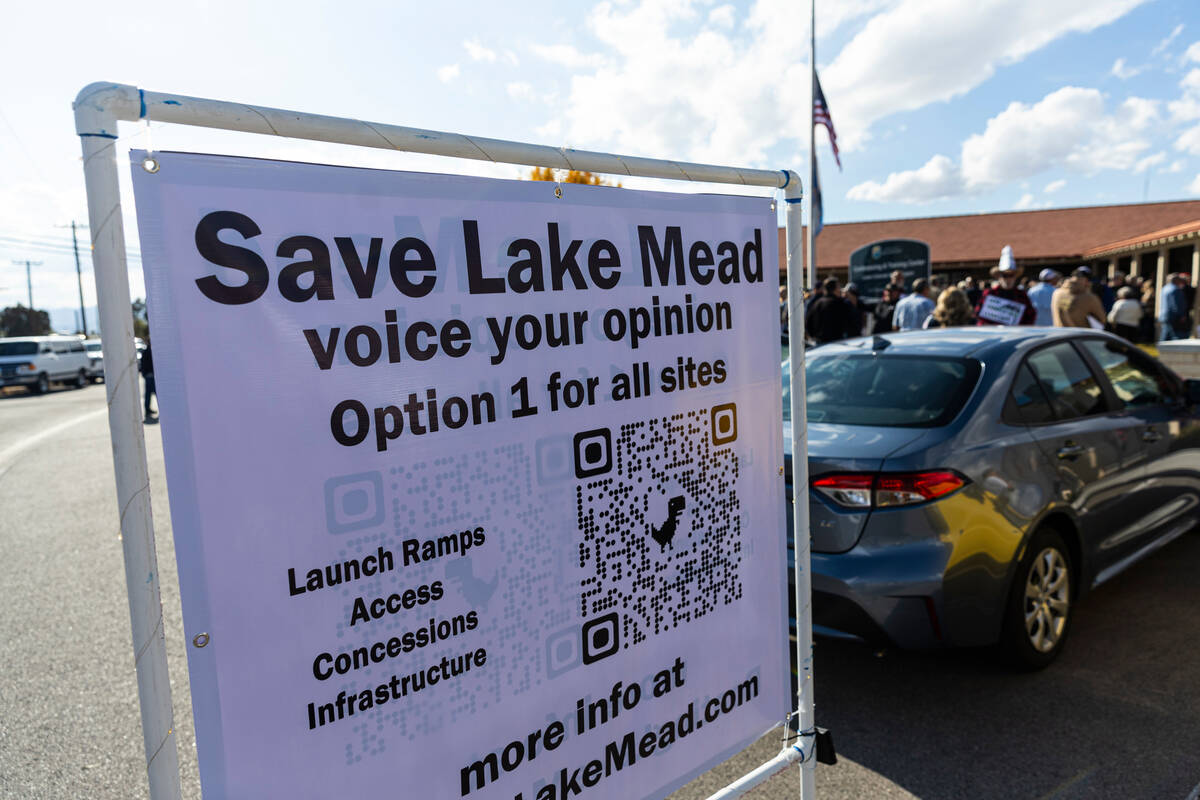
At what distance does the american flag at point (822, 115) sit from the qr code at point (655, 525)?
17.7 meters

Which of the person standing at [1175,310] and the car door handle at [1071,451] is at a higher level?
the person standing at [1175,310]

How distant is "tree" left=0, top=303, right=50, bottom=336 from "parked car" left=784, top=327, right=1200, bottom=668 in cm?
7043

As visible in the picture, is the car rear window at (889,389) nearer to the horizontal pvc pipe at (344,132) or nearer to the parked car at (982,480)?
the parked car at (982,480)

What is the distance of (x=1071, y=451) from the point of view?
12.2 feet

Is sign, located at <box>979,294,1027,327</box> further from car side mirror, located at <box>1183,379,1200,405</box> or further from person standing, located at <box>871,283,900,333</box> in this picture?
person standing, located at <box>871,283,900,333</box>

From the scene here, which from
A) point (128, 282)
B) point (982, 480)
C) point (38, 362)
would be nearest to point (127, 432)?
point (128, 282)

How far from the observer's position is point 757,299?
2.21m

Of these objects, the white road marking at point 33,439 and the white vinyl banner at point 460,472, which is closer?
the white vinyl banner at point 460,472

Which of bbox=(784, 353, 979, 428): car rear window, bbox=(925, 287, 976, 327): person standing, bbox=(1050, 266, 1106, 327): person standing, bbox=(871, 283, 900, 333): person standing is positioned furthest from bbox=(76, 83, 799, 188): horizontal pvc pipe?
bbox=(871, 283, 900, 333): person standing

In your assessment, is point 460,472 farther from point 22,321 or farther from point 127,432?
point 22,321

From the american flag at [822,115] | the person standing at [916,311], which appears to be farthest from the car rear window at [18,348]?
the person standing at [916,311]

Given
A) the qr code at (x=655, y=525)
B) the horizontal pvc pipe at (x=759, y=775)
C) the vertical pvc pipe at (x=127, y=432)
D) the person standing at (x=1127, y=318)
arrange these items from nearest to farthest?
Result: the vertical pvc pipe at (x=127, y=432) < the qr code at (x=655, y=525) < the horizontal pvc pipe at (x=759, y=775) < the person standing at (x=1127, y=318)

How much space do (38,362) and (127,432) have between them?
2990 centimetres

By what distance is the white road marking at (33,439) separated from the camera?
35.6 ft
